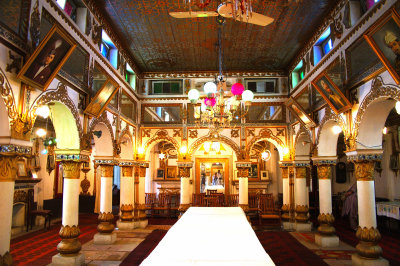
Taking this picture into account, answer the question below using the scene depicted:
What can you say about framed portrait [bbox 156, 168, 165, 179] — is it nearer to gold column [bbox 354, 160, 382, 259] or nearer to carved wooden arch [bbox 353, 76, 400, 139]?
gold column [bbox 354, 160, 382, 259]

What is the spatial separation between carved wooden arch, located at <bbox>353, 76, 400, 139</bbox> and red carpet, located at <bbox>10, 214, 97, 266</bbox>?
7895mm

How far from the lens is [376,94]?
19.2 ft

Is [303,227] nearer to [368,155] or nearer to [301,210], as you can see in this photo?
[301,210]

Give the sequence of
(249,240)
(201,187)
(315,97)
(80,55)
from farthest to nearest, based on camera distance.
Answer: (201,187) → (315,97) → (80,55) → (249,240)

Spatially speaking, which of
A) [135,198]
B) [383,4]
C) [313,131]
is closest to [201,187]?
[135,198]

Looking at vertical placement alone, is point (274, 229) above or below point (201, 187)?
below

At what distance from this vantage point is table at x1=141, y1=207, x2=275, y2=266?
2.81 m

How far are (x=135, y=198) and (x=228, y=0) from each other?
Result: 32.6 feet

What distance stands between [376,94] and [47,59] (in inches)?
243

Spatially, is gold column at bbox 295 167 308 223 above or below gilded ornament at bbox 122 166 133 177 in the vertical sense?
below

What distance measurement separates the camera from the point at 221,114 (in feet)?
22.9

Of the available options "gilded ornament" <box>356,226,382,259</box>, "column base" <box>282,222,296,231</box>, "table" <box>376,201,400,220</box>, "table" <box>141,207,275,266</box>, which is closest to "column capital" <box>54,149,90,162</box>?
"table" <box>141,207,275,266</box>

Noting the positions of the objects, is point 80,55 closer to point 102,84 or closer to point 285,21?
point 102,84

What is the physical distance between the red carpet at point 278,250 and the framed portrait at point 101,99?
381 cm
